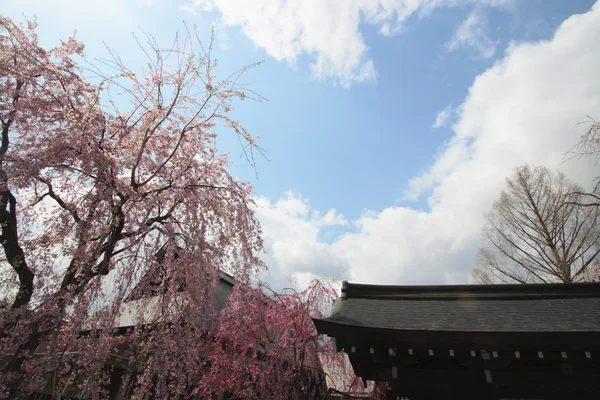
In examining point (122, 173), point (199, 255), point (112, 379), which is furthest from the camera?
point (112, 379)

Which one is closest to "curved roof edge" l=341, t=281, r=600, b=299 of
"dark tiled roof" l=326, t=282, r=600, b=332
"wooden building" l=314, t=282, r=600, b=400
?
"dark tiled roof" l=326, t=282, r=600, b=332

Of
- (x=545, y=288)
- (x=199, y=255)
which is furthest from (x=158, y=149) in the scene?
(x=545, y=288)

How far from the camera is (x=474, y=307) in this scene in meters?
5.37

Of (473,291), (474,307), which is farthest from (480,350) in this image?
(473,291)

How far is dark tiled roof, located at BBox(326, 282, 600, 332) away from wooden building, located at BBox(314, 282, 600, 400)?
0.02 m

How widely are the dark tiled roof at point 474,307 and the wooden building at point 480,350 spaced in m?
0.02

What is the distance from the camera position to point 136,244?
4.94 m

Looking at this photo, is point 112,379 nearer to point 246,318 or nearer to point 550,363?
point 246,318

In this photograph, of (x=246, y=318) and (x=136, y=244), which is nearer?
(x=136, y=244)

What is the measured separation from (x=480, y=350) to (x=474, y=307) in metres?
1.62

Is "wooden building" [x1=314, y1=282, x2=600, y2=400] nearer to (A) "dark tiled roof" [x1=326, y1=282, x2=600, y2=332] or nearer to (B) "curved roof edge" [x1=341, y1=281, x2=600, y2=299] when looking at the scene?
(A) "dark tiled roof" [x1=326, y1=282, x2=600, y2=332]

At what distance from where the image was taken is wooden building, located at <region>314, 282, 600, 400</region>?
12.3ft

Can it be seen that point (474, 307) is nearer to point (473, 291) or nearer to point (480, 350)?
point (473, 291)

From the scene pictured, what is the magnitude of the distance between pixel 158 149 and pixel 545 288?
321 inches
